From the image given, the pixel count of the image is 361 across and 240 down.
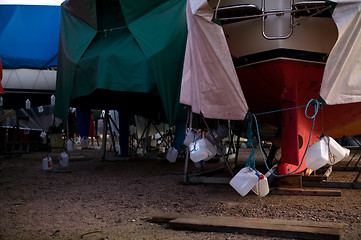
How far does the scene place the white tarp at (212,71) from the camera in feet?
12.4

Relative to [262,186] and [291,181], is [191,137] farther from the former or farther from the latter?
[262,186]

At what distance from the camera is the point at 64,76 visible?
23.2ft

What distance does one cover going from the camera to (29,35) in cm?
1073

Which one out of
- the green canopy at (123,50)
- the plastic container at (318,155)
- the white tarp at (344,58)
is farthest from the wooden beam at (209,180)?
the white tarp at (344,58)

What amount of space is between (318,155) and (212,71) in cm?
140

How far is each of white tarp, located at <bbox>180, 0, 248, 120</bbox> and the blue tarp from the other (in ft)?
25.7

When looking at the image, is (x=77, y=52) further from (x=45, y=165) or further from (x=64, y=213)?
(x=64, y=213)

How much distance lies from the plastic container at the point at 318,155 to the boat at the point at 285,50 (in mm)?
364

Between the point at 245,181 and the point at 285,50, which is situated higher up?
the point at 285,50

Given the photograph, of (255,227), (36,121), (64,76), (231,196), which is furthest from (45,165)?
(36,121)

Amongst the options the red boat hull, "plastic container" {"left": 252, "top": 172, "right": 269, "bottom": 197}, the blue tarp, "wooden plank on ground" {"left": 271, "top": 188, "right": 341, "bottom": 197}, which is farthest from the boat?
the blue tarp

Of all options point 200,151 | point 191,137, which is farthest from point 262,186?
point 191,137

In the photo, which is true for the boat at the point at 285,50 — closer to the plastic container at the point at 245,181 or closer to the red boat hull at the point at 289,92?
the red boat hull at the point at 289,92

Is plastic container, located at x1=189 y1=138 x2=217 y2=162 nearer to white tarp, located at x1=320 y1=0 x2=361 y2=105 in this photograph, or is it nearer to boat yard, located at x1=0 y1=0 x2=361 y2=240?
boat yard, located at x1=0 y1=0 x2=361 y2=240
